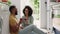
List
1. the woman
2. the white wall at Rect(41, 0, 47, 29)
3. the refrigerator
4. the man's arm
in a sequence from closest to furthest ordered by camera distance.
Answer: the refrigerator < the man's arm < the woman < the white wall at Rect(41, 0, 47, 29)

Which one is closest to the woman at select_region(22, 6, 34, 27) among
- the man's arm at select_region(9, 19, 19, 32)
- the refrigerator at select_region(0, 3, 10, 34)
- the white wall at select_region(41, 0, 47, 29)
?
the man's arm at select_region(9, 19, 19, 32)

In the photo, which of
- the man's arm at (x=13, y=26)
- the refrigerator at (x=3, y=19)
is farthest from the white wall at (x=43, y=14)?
the refrigerator at (x=3, y=19)

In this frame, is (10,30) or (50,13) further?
(50,13)

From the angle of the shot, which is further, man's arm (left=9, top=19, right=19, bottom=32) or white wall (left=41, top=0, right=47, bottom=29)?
white wall (left=41, top=0, right=47, bottom=29)

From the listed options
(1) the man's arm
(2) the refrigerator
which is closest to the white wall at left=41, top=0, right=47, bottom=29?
(1) the man's arm

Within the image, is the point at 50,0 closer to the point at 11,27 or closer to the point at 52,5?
the point at 52,5

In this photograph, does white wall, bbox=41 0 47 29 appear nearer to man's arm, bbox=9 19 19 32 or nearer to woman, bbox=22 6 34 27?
woman, bbox=22 6 34 27

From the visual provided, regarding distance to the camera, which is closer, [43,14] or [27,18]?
[27,18]

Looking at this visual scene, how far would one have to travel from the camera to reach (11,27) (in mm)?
2537

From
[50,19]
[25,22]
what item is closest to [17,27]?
[25,22]

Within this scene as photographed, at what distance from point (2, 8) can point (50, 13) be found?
122 centimetres

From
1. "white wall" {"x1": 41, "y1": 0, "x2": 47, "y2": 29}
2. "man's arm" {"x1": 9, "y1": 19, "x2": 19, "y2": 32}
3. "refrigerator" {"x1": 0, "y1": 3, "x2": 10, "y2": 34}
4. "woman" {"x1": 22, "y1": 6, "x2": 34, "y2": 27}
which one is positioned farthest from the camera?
"white wall" {"x1": 41, "y1": 0, "x2": 47, "y2": 29}

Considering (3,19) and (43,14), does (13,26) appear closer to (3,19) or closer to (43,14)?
→ (3,19)

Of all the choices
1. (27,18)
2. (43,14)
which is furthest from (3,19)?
(43,14)
